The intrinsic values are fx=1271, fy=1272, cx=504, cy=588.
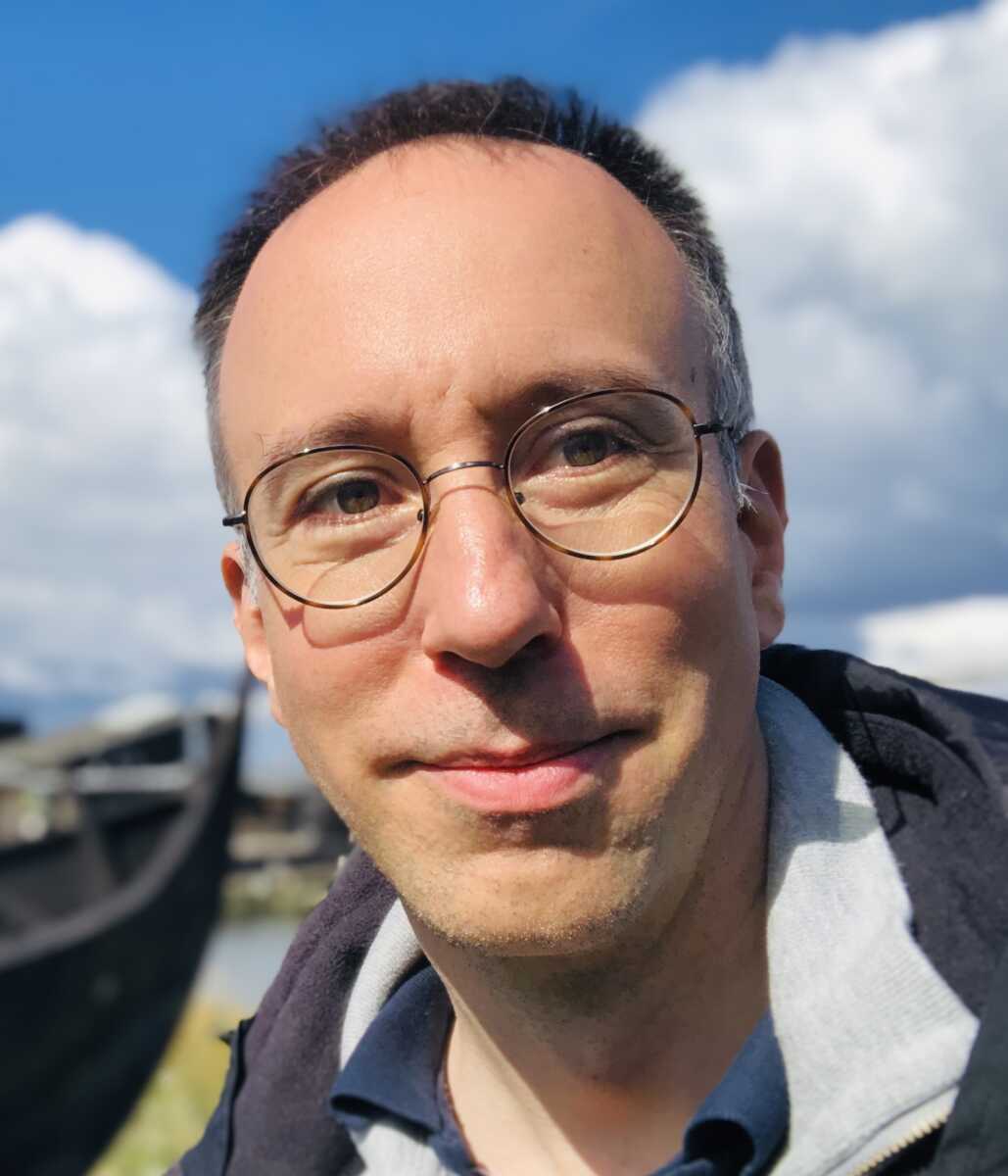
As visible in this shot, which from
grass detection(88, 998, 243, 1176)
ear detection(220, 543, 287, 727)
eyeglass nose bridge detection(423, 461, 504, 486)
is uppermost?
grass detection(88, 998, 243, 1176)

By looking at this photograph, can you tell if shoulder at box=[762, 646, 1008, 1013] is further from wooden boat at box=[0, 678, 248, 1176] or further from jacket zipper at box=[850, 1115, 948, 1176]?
wooden boat at box=[0, 678, 248, 1176]

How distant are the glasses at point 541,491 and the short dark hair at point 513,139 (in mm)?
193

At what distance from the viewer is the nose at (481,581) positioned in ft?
5.91

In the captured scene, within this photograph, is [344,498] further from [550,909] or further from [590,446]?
[550,909]

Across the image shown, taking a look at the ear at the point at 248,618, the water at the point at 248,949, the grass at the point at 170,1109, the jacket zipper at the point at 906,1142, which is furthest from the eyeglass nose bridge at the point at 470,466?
the water at the point at 248,949

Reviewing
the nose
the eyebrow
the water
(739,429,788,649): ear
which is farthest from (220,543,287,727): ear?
the water

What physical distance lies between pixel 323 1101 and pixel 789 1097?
1.04 meters

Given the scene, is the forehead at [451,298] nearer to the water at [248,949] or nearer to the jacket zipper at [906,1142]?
the jacket zipper at [906,1142]

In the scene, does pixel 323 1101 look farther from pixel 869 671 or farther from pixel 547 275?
pixel 547 275

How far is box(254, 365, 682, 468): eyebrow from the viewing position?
1.93m

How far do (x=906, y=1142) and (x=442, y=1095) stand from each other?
0.97 metres

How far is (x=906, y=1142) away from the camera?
166 cm

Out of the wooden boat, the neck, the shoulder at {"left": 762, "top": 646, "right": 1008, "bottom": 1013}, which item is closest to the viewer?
the shoulder at {"left": 762, "top": 646, "right": 1008, "bottom": 1013}

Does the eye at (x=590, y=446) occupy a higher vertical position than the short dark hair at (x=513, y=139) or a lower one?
lower
